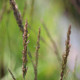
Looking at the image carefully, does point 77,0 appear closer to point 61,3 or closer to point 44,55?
point 44,55

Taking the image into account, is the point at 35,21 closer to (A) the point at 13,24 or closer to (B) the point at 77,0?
(A) the point at 13,24

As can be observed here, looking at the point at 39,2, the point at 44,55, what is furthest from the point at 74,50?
the point at 39,2

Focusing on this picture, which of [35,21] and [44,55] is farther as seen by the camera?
[35,21]

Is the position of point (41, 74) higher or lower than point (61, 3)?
lower

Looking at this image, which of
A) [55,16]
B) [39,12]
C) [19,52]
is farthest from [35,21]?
[19,52]

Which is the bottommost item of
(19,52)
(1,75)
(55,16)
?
(1,75)

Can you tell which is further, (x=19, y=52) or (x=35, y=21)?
(x=35, y=21)

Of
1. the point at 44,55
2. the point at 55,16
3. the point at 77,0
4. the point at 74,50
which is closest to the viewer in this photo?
the point at 77,0

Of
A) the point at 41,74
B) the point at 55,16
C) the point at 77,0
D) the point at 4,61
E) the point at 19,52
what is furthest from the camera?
the point at 55,16

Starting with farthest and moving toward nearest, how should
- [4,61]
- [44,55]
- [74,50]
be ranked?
[74,50] < [44,55] < [4,61]
